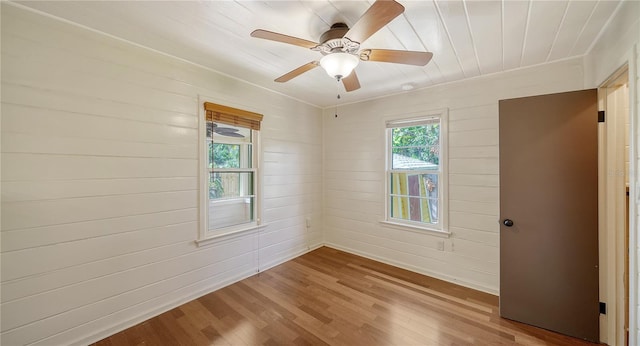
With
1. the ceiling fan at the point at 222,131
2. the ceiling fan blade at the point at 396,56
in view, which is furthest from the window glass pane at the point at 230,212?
the ceiling fan blade at the point at 396,56

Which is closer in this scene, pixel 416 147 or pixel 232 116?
pixel 232 116

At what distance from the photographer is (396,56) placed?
165 cm

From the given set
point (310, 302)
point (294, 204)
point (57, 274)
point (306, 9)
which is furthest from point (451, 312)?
point (57, 274)

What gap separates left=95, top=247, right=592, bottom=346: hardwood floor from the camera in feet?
6.32

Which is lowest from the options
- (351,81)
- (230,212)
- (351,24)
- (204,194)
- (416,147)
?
(230,212)

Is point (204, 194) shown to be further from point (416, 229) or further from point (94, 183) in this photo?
point (416, 229)

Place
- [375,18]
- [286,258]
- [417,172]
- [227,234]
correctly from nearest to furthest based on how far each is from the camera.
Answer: [375,18], [227,234], [417,172], [286,258]

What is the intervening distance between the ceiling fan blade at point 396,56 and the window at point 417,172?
1.52 meters

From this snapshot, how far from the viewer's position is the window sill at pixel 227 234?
8.45 ft

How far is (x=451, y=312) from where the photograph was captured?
2.27 m

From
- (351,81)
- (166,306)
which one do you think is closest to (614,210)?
(351,81)

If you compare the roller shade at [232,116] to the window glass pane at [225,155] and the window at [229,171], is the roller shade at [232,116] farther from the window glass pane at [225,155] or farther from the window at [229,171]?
Answer: the window glass pane at [225,155]

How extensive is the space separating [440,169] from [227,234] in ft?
9.04

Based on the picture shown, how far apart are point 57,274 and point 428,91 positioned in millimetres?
4031
